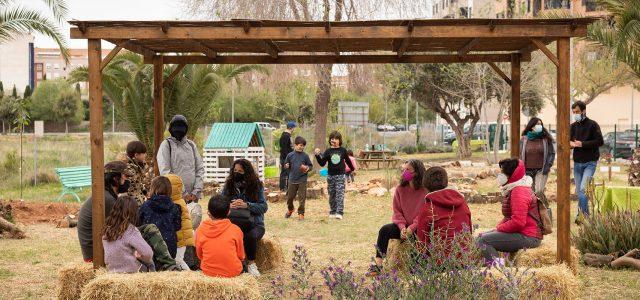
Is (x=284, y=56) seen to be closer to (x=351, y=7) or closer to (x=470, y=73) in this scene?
(x=351, y=7)

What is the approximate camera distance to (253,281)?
6969 mm

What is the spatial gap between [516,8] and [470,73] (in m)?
3.93

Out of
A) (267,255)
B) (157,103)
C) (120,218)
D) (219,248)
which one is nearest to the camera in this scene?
(120,218)

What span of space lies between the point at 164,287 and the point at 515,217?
3310mm

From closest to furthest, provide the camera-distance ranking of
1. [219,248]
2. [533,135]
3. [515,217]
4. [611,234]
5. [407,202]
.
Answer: [219,248] < [515,217] < [407,202] < [611,234] < [533,135]

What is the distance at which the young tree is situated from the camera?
219ft

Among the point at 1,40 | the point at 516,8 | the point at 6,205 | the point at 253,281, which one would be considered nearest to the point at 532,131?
the point at 253,281

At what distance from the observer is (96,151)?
7750 millimetres

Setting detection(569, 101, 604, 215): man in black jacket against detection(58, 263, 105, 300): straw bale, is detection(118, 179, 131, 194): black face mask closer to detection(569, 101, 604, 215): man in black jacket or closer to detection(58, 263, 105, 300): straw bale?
detection(58, 263, 105, 300): straw bale

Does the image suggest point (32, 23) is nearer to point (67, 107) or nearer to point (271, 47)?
point (271, 47)

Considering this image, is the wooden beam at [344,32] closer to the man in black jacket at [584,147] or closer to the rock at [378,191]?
the man in black jacket at [584,147]

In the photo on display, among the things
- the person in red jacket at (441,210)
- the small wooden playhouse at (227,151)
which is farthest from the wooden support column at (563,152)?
the small wooden playhouse at (227,151)

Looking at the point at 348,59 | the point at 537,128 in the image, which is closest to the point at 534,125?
the point at 537,128

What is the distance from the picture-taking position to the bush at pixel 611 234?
9445 mm
